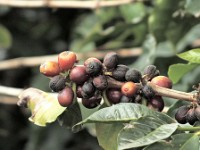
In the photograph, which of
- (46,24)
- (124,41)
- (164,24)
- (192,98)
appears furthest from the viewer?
(46,24)

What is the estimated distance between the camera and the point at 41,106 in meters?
0.99

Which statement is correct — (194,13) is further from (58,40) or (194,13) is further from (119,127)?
(58,40)

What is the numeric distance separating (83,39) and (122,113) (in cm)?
151

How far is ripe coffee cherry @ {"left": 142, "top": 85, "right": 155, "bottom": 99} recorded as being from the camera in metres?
0.85

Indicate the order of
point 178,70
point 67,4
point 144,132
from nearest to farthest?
point 144,132 → point 178,70 → point 67,4

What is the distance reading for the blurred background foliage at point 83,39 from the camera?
161 centimetres

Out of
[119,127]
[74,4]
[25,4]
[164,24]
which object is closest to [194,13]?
[164,24]

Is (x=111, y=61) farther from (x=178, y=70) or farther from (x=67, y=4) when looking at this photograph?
(x=67, y=4)

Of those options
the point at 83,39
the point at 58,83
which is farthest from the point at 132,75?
the point at 83,39

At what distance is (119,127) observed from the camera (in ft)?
3.05

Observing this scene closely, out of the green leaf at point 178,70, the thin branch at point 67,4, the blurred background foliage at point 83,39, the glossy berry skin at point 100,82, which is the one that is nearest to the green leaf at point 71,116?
the glossy berry skin at point 100,82

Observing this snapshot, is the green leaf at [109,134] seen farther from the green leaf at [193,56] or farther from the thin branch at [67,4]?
the thin branch at [67,4]

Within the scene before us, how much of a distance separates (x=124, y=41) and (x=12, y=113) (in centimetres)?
103

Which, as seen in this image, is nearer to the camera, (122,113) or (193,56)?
(122,113)
